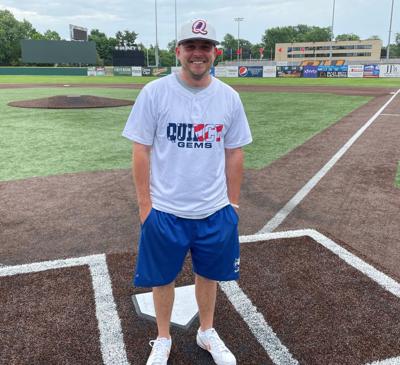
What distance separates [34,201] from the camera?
549cm

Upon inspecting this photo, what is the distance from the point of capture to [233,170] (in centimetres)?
255

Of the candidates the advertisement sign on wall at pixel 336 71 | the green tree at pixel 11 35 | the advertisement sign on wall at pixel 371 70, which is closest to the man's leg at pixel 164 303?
the advertisement sign on wall at pixel 371 70

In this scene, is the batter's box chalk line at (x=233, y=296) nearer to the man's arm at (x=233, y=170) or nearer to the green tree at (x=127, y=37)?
the man's arm at (x=233, y=170)

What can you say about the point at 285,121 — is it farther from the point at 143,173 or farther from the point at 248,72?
the point at 248,72

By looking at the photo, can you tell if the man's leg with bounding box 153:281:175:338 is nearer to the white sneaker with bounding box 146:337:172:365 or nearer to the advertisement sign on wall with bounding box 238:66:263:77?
the white sneaker with bounding box 146:337:172:365

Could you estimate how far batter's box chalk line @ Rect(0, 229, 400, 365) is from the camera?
264cm

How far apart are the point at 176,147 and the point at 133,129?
0.27 metres

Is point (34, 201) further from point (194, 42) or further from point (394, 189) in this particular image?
point (394, 189)

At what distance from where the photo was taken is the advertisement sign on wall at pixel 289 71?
4592cm

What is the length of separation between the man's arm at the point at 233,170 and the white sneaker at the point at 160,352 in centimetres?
103

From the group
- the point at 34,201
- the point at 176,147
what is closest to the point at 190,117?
the point at 176,147

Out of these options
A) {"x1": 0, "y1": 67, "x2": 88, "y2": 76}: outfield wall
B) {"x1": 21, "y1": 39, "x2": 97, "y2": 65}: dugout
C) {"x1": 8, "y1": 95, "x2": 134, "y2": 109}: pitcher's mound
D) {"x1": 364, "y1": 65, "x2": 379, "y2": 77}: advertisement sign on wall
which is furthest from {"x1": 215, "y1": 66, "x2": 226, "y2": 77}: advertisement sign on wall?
{"x1": 21, "y1": 39, "x2": 97, "y2": 65}: dugout

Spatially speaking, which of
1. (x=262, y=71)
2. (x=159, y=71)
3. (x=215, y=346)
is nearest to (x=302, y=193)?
(x=215, y=346)

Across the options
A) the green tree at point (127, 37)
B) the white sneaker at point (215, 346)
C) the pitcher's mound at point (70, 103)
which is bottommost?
the white sneaker at point (215, 346)
